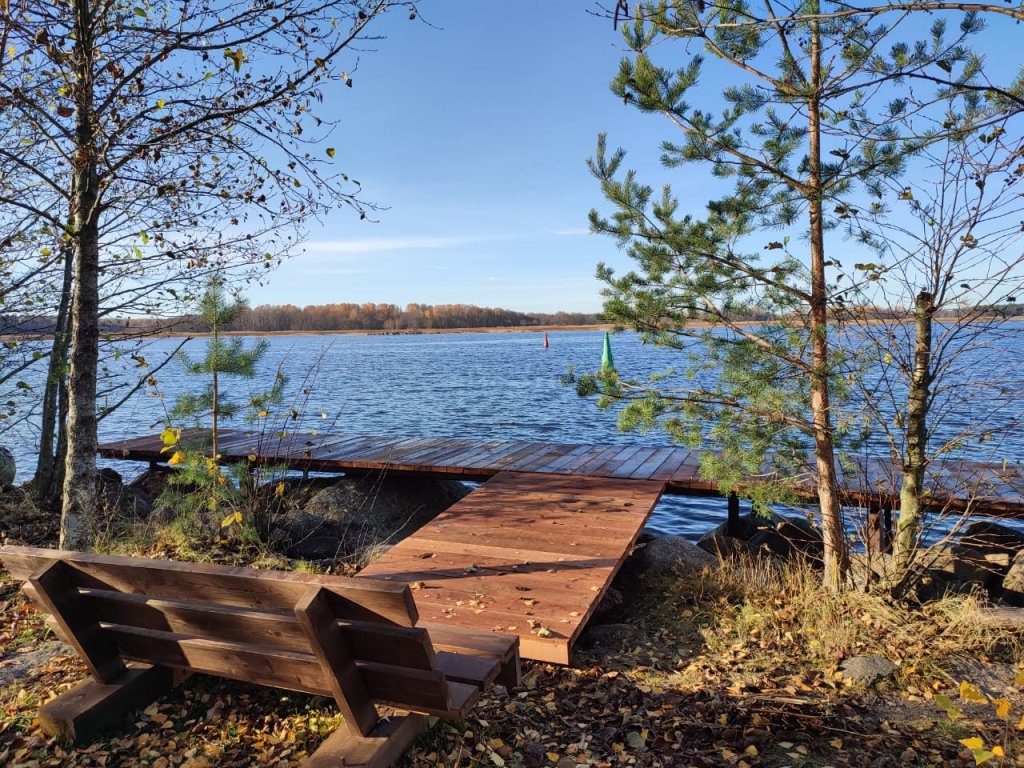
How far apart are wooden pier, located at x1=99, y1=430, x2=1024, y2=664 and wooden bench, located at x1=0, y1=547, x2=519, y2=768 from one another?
81 centimetres

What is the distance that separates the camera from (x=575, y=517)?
6.22m

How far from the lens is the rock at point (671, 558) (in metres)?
6.07

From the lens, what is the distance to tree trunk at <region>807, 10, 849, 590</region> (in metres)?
4.71

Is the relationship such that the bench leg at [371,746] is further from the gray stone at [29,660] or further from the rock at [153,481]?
the rock at [153,481]

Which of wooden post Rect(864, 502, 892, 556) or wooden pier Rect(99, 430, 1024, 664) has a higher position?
wooden pier Rect(99, 430, 1024, 664)

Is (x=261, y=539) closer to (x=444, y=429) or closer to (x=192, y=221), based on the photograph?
(x=192, y=221)

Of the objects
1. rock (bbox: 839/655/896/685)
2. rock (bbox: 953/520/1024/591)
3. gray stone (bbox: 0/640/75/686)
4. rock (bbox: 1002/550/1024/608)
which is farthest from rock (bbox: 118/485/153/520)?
rock (bbox: 1002/550/1024/608)

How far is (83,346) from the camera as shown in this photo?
5.21m

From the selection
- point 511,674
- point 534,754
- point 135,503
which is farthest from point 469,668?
point 135,503

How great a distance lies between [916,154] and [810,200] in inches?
25.9

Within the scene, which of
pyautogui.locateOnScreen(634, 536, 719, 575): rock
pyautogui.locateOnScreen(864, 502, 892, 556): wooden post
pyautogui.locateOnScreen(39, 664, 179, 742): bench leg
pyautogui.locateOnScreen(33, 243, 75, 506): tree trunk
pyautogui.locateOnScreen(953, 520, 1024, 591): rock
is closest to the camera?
pyautogui.locateOnScreen(39, 664, 179, 742): bench leg

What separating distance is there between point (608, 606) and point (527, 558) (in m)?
0.77

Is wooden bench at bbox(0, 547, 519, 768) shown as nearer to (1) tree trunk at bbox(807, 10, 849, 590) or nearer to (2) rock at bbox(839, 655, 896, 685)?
(2) rock at bbox(839, 655, 896, 685)

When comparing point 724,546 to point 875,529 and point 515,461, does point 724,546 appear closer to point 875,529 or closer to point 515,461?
point 875,529
